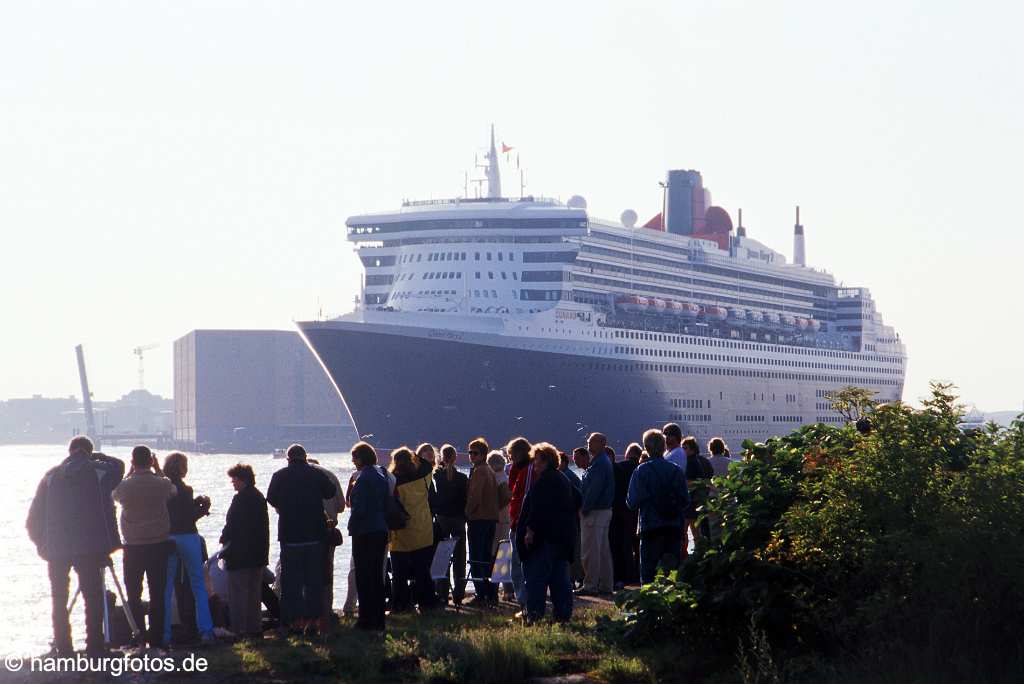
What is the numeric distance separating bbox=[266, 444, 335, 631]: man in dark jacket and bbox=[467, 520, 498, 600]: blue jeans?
2.51 metres

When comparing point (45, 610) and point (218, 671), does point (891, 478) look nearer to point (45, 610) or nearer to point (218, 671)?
point (218, 671)

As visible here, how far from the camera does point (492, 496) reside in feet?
51.6

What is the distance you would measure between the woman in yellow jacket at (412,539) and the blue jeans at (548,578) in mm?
1195

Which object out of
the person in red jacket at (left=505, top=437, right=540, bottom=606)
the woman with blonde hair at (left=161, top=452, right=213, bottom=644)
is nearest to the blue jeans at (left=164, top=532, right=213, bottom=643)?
the woman with blonde hair at (left=161, top=452, right=213, bottom=644)

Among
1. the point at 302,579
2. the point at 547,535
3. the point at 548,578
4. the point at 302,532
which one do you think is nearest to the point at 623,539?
the point at 548,578

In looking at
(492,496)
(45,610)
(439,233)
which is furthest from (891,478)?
(439,233)

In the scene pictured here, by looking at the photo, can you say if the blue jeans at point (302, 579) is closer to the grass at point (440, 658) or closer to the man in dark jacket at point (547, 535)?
the grass at point (440, 658)

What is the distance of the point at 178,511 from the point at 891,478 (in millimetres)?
5947

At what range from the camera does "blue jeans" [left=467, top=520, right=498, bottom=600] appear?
16.0 metres

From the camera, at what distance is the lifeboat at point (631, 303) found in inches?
2955

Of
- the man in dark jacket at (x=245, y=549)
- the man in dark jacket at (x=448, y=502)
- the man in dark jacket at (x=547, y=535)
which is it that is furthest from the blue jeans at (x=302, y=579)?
the man in dark jacket at (x=448, y=502)

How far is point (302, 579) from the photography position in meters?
13.7

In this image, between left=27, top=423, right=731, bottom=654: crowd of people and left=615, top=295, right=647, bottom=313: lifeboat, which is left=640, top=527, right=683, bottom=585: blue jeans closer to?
left=27, top=423, right=731, bottom=654: crowd of people

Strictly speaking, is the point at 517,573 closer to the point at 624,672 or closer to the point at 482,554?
the point at 482,554
